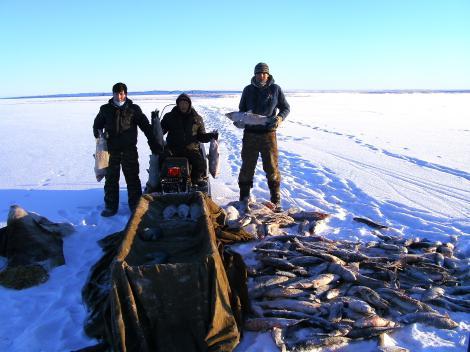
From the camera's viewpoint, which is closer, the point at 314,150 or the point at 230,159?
the point at 230,159

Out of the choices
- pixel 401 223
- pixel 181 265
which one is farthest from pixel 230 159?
pixel 181 265

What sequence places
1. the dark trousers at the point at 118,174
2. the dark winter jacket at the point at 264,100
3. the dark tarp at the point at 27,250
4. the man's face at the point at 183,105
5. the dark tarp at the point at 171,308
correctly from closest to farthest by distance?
the dark tarp at the point at 171,308 → the dark tarp at the point at 27,250 → the man's face at the point at 183,105 → the dark winter jacket at the point at 264,100 → the dark trousers at the point at 118,174

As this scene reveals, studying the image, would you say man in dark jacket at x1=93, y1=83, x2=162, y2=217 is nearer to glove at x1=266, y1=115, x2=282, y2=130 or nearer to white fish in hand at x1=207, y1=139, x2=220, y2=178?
white fish in hand at x1=207, y1=139, x2=220, y2=178

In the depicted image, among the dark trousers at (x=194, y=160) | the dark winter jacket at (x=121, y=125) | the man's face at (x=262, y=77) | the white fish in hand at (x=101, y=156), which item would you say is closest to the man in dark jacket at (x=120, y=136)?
the dark winter jacket at (x=121, y=125)

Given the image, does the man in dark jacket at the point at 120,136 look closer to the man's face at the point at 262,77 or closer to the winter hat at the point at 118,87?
the winter hat at the point at 118,87

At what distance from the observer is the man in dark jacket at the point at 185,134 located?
716cm

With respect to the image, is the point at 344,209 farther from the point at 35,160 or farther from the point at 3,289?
the point at 35,160

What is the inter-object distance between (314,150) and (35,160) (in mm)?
9448

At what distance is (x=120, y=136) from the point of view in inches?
287

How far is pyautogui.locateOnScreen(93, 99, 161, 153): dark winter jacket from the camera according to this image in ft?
23.5

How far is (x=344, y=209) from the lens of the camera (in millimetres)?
8008

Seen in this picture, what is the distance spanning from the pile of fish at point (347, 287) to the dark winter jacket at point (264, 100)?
2.17 metres

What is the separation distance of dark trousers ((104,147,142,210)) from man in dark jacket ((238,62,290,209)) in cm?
193

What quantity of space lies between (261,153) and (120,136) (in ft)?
8.04
